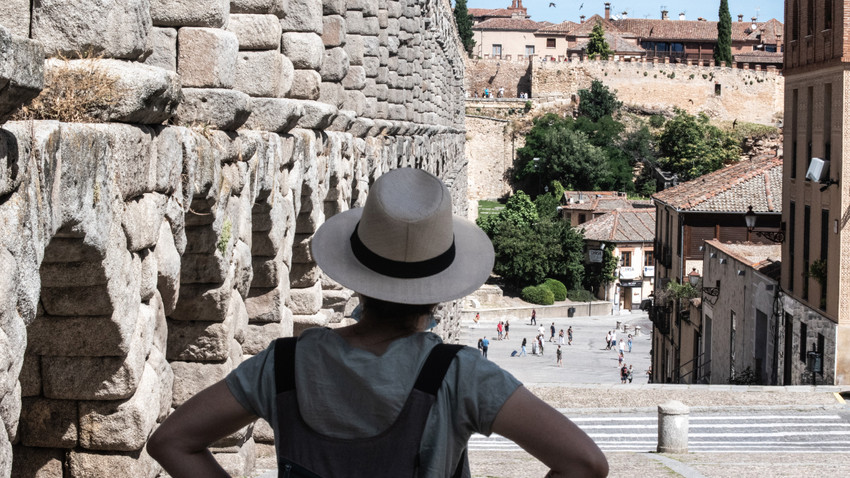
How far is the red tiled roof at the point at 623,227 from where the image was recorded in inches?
2185

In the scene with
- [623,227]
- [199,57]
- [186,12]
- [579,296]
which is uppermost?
[186,12]

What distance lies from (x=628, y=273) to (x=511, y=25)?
4347 cm

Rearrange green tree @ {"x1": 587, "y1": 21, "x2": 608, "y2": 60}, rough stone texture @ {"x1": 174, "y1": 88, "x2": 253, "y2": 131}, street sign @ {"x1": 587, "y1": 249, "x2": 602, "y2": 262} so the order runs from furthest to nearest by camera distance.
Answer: green tree @ {"x1": 587, "y1": 21, "x2": 608, "y2": 60}, street sign @ {"x1": 587, "y1": 249, "x2": 602, "y2": 262}, rough stone texture @ {"x1": 174, "y1": 88, "x2": 253, "y2": 131}

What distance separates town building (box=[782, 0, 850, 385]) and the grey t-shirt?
20774 mm

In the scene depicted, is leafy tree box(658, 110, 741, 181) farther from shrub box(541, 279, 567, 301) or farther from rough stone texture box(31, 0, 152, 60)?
rough stone texture box(31, 0, 152, 60)

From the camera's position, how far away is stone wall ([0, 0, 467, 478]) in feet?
12.8

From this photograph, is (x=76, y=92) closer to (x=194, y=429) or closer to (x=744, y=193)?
(x=194, y=429)

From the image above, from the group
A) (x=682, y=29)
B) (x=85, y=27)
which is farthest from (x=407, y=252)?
(x=682, y=29)

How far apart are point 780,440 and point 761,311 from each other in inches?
369

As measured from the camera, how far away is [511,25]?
313 feet

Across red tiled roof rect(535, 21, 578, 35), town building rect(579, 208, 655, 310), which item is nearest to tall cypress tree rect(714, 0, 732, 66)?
red tiled roof rect(535, 21, 578, 35)

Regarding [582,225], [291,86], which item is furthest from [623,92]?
[291,86]

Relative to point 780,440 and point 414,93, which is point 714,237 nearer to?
point 414,93

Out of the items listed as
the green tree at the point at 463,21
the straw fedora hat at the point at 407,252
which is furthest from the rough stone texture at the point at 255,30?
the green tree at the point at 463,21
